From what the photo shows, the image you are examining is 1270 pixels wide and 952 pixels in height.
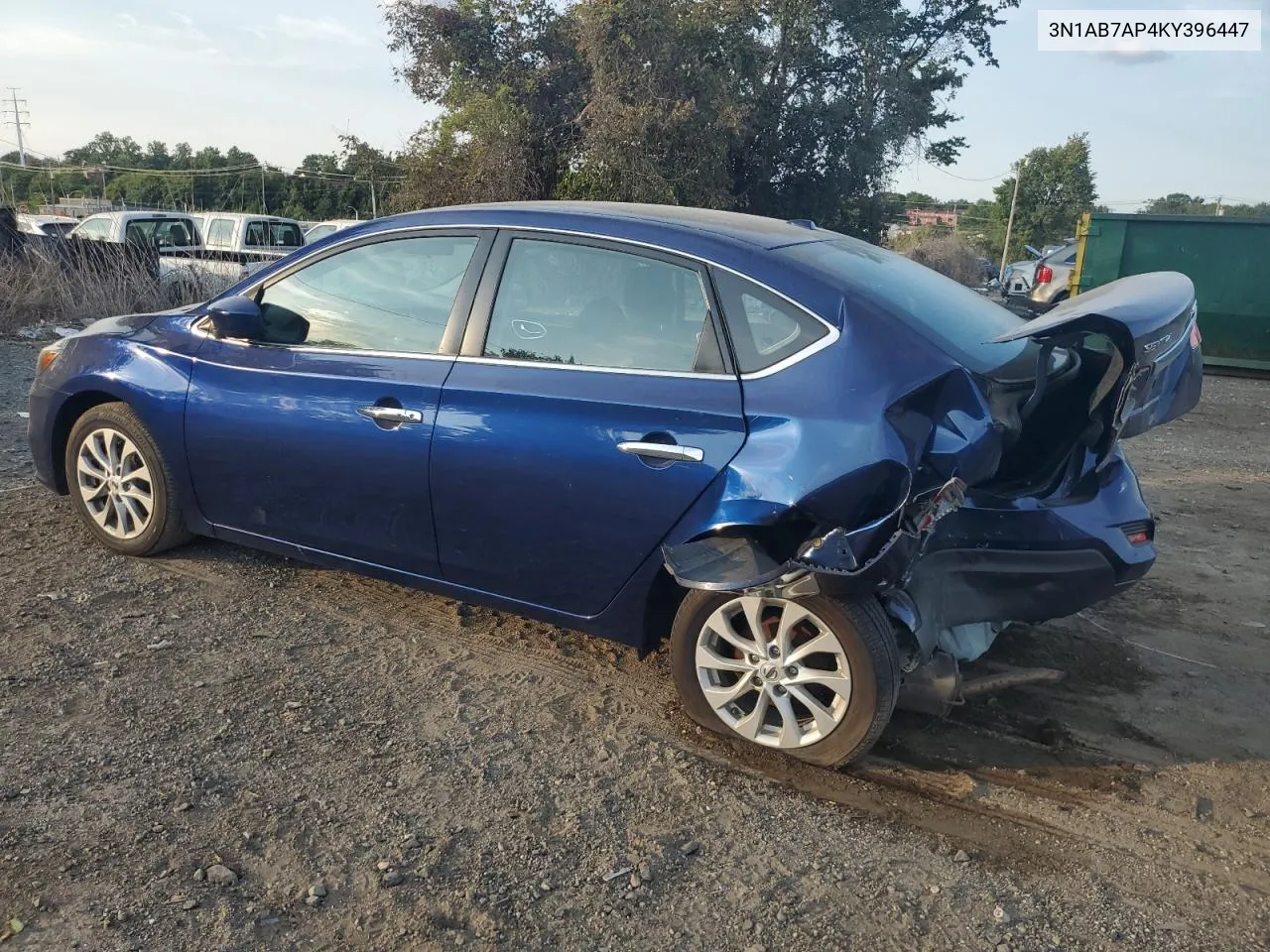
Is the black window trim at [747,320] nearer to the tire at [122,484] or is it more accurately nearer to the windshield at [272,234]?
the tire at [122,484]

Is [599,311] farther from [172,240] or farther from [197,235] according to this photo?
[197,235]

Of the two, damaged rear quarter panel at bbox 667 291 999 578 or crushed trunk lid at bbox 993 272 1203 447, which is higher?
crushed trunk lid at bbox 993 272 1203 447

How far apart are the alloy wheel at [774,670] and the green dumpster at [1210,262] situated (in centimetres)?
1075

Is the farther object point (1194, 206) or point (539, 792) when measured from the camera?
point (1194, 206)

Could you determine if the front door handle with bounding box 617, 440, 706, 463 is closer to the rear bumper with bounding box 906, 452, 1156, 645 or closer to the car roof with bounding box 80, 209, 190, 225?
the rear bumper with bounding box 906, 452, 1156, 645

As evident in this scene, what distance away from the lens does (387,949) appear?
2.35m

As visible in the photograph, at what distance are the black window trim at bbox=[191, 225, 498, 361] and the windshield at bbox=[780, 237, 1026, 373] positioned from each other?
113 cm

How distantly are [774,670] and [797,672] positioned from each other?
73mm

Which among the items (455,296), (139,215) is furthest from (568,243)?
(139,215)

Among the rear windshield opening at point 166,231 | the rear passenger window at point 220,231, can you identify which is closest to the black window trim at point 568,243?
Result: the rear windshield opening at point 166,231

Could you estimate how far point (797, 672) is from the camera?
123 inches

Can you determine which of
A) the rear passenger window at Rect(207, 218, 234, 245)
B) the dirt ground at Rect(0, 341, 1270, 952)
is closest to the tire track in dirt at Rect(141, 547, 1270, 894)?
the dirt ground at Rect(0, 341, 1270, 952)

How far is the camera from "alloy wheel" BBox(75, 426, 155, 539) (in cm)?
441

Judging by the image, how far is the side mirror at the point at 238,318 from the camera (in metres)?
4.00
